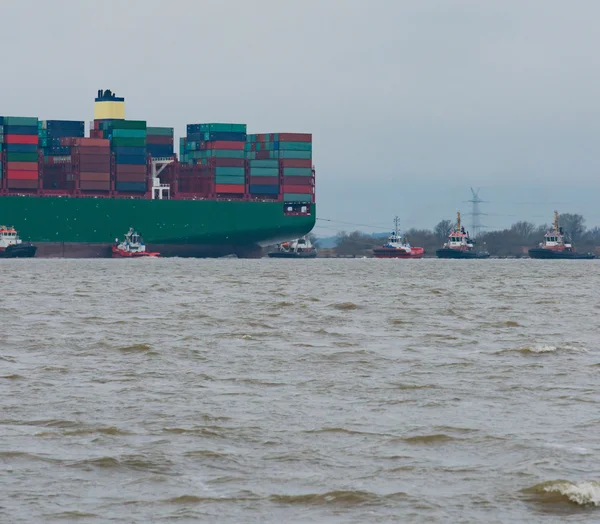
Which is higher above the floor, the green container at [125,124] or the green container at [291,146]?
the green container at [125,124]

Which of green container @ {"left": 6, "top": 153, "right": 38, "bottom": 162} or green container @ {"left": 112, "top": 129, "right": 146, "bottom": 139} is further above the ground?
green container @ {"left": 112, "top": 129, "right": 146, "bottom": 139}

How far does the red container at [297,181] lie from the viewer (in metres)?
114

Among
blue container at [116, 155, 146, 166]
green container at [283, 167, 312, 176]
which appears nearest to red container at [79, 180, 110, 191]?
blue container at [116, 155, 146, 166]

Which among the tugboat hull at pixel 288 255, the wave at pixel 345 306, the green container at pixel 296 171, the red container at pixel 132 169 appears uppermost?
the green container at pixel 296 171

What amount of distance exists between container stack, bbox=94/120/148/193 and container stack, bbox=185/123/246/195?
257 inches

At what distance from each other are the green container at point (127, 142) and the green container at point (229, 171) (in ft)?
24.3

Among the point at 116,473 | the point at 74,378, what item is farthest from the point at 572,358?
the point at 116,473

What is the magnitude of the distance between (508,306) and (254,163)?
80128mm

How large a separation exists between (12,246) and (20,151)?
29.8 feet

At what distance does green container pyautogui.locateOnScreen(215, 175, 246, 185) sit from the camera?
110188mm

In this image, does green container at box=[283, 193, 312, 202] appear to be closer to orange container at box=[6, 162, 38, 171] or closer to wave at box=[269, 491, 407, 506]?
orange container at box=[6, 162, 38, 171]

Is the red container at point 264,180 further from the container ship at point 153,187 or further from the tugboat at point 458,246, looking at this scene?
the tugboat at point 458,246

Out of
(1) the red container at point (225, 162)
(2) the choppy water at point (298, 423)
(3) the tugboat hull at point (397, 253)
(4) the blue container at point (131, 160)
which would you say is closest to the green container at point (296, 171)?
(1) the red container at point (225, 162)

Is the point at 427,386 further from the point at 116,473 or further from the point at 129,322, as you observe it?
the point at 129,322
